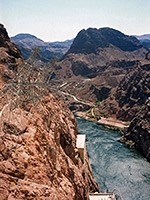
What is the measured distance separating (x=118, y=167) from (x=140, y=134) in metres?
12.3

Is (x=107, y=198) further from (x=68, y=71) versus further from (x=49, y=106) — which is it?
(x=68, y=71)

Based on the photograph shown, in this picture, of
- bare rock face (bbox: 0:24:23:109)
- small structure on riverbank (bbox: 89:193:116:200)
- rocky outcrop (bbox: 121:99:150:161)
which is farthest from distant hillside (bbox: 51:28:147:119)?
small structure on riverbank (bbox: 89:193:116:200)

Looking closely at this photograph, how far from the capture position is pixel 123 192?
22703 millimetres

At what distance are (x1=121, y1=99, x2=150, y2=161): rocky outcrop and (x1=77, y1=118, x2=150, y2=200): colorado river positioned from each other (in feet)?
4.93

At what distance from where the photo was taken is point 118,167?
1123 inches

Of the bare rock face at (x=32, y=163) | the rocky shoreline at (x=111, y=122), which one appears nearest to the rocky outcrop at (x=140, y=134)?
the rocky shoreline at (x=111, y=122)

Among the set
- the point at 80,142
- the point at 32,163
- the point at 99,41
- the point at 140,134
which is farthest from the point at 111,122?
the point at 99,41

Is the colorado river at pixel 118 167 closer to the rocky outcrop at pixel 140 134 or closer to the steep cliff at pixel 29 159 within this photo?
the rocky outcrop at pixel 140 134

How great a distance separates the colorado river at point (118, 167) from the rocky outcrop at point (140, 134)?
1502 mm

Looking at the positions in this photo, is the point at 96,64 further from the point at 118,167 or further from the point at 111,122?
the point at 118,167

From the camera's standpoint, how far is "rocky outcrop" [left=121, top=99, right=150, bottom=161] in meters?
35.0

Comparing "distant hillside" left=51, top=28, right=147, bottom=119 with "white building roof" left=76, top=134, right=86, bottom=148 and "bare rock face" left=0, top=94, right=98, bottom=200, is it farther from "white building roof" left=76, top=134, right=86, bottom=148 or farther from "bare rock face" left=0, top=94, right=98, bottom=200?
"bare rock face" left=0, top=94, right=98, bottom=200

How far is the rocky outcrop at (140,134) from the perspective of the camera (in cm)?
3497

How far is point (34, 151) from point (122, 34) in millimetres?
172831
